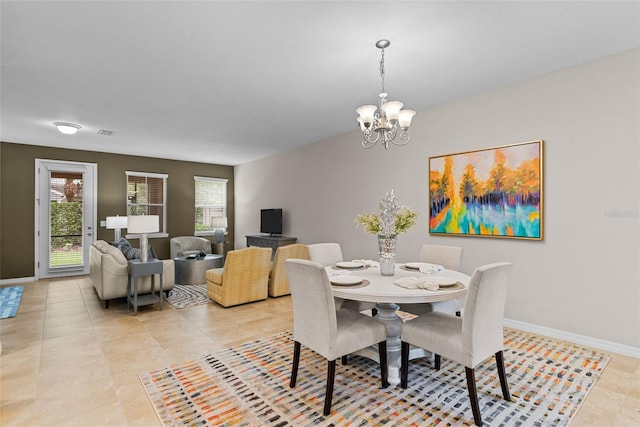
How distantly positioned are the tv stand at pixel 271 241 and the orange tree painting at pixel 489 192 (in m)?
3.14

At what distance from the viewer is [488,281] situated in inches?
73.3

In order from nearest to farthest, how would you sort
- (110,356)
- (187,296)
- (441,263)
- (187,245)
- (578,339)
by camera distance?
(110,356)
(578,339)
(441,263)
(187,296)
(187,245)

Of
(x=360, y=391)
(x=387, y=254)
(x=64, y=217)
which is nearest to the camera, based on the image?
(x=360, y=391)

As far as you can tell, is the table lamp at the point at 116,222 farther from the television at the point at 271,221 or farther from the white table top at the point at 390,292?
the white table top at the point at 390,292

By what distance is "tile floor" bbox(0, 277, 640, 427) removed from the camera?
1982 millimetres

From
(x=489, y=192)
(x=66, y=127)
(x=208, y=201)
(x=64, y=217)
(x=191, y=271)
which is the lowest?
(x=191, y=271)

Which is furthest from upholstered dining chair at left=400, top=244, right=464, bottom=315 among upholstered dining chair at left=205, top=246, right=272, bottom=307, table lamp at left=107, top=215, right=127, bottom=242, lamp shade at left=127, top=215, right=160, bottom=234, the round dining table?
table lamp at left=107, top=215, right=127, bottom=242

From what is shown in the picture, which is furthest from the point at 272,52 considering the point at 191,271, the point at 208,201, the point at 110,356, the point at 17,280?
the point at 17,280

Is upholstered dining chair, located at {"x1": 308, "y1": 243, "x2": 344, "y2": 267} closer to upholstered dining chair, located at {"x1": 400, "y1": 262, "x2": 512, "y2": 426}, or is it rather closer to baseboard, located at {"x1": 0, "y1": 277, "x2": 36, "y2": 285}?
upholstered dining chair, located at {"x1": 400, "y1": 262, "x2": 512, "y2": 426}

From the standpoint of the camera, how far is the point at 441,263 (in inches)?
130

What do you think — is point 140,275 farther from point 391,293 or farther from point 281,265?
point 391,293

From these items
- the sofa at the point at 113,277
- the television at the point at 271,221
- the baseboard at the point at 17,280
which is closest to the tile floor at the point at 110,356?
the sofa at the point at 113,277

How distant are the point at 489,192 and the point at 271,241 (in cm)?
423

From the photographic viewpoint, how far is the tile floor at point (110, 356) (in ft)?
6.50
